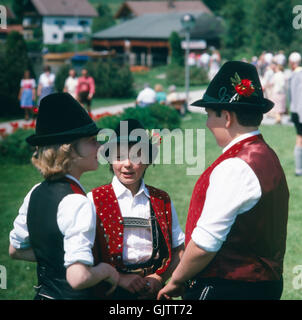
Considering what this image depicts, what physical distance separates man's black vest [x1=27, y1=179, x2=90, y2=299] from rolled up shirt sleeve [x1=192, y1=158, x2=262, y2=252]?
665 millimetres

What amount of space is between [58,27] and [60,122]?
77980mm

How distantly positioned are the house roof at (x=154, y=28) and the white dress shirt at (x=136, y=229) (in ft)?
170

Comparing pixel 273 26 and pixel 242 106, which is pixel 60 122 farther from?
pixel 273 26

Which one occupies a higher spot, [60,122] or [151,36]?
[151,36]

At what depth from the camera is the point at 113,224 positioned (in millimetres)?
2869

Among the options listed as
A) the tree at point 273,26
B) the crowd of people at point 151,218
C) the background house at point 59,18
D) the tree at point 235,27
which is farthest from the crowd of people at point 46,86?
the background house at point 59,18

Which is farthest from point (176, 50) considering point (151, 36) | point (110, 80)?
point (151, 36)

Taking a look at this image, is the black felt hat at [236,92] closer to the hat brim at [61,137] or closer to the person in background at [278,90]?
the hat brim at [61,137]

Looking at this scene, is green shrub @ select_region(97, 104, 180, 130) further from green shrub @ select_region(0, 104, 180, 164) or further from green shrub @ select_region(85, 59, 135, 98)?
green shrub @ select_region(85, 59, 135, 98)

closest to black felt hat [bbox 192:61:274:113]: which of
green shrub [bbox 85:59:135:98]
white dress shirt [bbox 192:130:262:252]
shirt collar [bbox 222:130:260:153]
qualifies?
shirt collar [bbox 222:130:260:153]

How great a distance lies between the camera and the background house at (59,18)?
Result: 242ft

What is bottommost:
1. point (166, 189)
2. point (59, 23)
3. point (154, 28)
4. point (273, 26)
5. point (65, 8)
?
point (166, 189)
